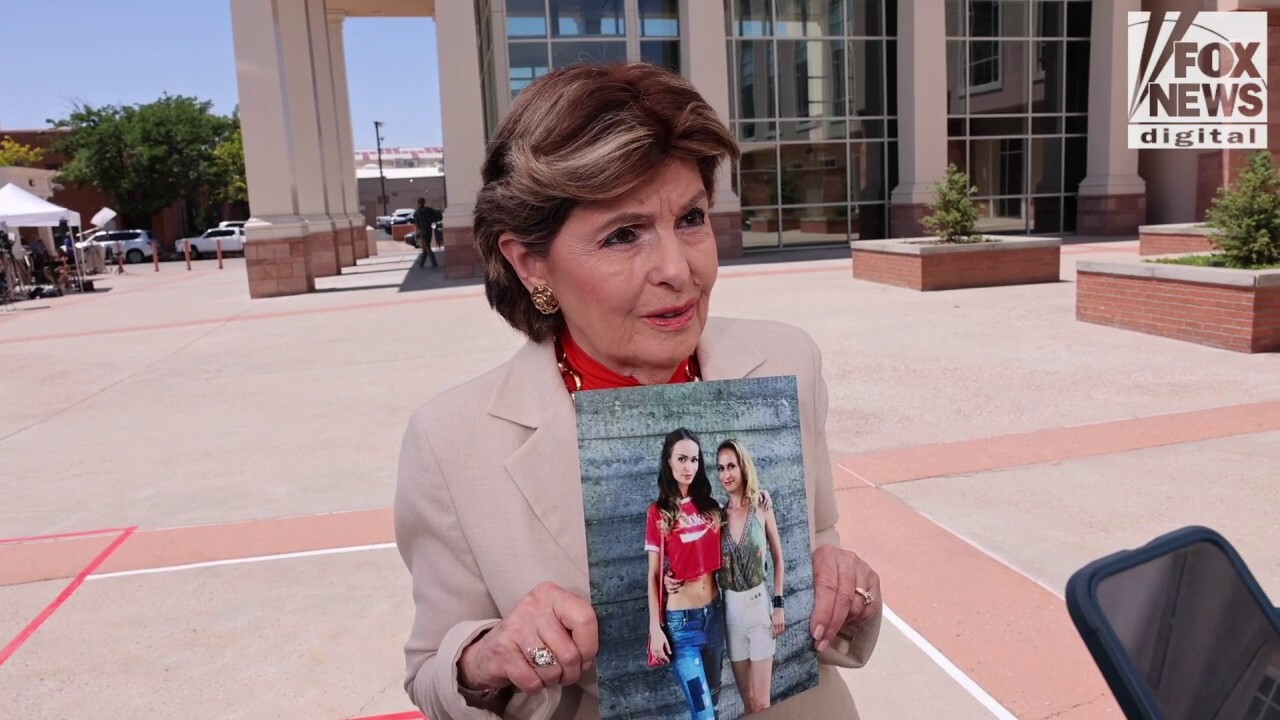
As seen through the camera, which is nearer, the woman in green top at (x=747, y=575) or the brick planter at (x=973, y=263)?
the woman in green top at (x=747, y=575)

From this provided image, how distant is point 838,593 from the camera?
1.52 metres

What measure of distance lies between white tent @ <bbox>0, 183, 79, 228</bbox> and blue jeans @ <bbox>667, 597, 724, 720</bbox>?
25254 mm

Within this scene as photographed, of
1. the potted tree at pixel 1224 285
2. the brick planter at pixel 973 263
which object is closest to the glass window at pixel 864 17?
the brick planter at pixel 973 263

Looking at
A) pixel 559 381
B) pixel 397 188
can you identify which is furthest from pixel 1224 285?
pixel 397 188

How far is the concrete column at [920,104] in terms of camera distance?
73.8 feet

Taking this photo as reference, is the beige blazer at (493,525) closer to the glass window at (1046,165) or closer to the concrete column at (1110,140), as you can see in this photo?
the concrete column at (1110,140)

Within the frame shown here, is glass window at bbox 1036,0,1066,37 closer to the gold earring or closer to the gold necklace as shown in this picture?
the gold necklace

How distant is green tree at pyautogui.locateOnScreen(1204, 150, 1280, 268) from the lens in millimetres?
9367

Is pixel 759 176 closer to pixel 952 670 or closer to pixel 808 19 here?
pixel 808 19

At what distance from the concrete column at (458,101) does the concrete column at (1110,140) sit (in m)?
15.2

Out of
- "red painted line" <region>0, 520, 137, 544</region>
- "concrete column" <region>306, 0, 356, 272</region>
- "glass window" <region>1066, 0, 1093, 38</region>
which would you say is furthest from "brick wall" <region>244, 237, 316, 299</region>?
"glass window" <region>1066, 0, 1093, 38</region>

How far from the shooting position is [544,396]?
1.61 meters

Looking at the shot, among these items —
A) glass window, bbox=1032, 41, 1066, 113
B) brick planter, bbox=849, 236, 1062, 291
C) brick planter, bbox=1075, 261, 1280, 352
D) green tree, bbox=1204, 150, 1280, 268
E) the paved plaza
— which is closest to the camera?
the paved plaza

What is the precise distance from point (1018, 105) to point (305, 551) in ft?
79.1
